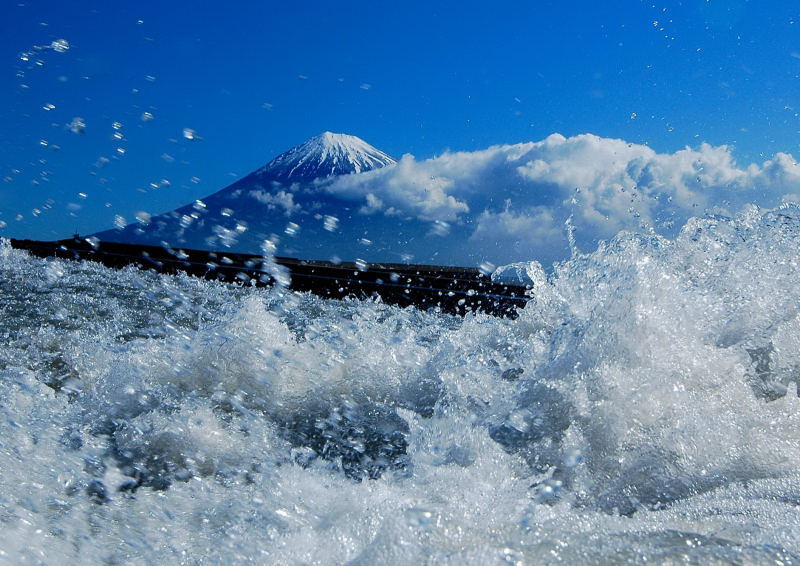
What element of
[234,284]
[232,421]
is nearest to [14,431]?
[232,421]

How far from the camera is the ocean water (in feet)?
4.59

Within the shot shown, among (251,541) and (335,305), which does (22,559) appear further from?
(335,305)

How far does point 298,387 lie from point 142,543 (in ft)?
4.63

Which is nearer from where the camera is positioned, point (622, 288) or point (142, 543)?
point (142, 543)

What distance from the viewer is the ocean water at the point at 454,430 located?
1.40 meters

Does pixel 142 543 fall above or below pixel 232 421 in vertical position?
below

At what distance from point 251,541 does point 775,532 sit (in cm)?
109

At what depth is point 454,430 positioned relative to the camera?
221cm

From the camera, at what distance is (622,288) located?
2.97 metres

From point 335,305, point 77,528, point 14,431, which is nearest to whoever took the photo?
point 77,528

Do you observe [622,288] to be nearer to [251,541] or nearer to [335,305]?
[251,541]

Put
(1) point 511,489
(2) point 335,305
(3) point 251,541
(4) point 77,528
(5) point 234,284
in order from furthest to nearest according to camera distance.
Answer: (5) point 234,284 < (2) point 335,305 < (1) point 511,489 < (4) point 77,528 < (3) point 251,541

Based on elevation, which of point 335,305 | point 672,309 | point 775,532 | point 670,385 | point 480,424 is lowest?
point 775,532

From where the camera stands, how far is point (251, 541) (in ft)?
4.82
